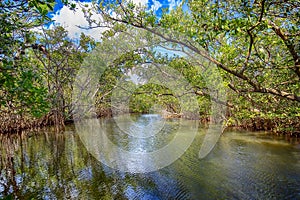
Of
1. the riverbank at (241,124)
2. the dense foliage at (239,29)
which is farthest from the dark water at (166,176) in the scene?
the dense foliage at (239,29)

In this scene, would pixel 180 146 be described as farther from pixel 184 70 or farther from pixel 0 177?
pixel 0 177

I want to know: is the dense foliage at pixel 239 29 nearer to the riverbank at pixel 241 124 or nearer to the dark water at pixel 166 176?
the dark water at pixel 166 176

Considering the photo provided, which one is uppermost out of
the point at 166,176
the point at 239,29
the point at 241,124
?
the point at 239,29

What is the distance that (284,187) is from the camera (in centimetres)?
600

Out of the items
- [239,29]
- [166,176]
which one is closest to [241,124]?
[166,176]

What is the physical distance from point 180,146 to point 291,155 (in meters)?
4.27

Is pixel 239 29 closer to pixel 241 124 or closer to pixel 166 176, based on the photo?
pixel 166 176

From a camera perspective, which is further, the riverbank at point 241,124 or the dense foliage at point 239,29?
the riverbank at point 241,124

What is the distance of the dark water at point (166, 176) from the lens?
5.73m

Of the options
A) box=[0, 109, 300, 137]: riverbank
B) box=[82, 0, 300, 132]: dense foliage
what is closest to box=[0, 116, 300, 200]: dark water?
box=[0, 109, 300, 137]: riverbank

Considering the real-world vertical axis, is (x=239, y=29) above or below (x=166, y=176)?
above

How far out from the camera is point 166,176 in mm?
6938

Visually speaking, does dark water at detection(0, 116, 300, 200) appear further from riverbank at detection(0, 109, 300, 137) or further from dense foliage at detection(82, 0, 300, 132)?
dense foliage at detection(82, 0, 300, 132)

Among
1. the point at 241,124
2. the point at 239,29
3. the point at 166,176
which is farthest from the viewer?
the point at 241,124
